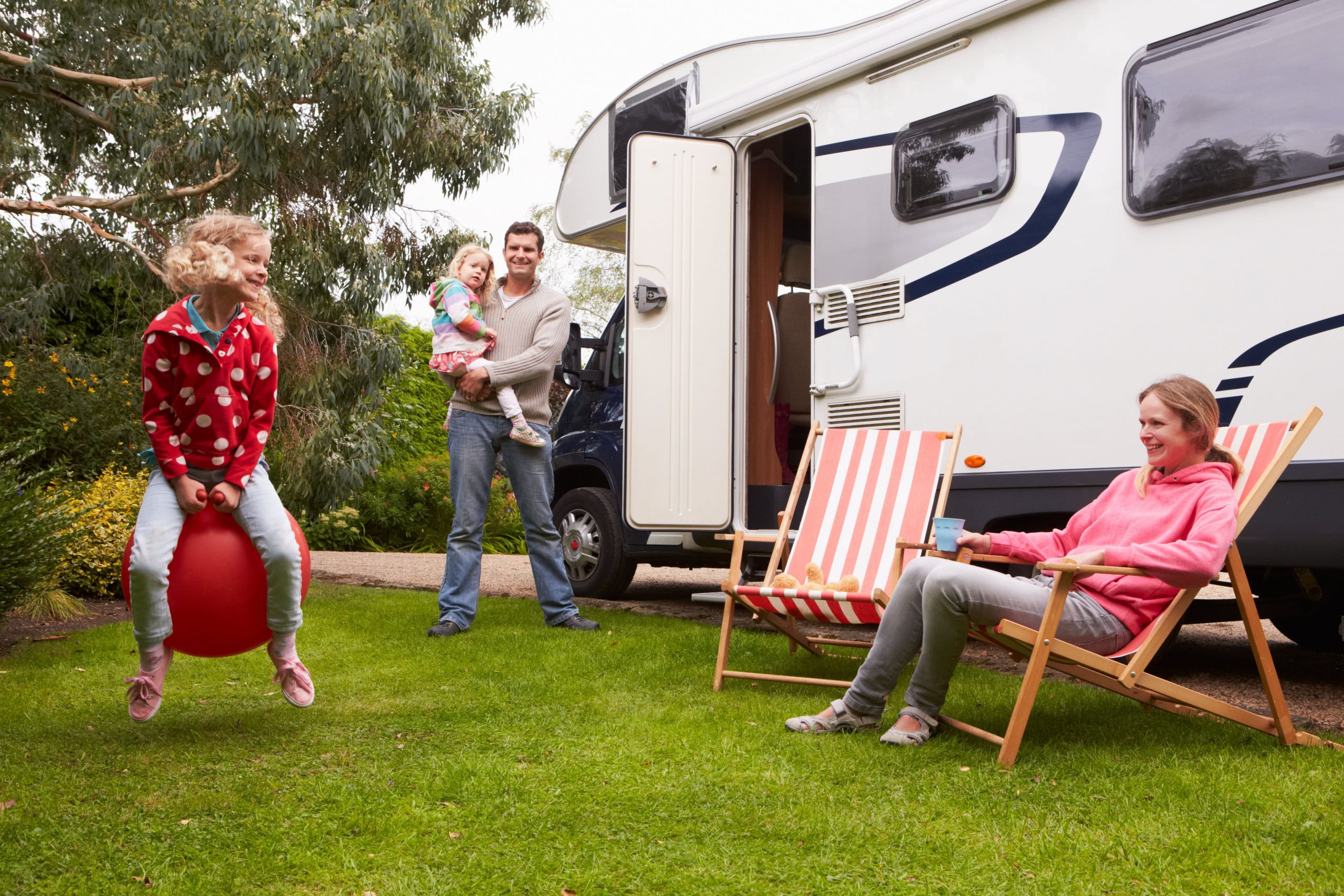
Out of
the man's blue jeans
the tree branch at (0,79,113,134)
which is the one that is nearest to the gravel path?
the man's blue jeans

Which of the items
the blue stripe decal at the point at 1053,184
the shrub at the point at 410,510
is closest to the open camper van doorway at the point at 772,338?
the blue stripe decal at the point at 1053,184

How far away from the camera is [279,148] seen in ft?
25.1

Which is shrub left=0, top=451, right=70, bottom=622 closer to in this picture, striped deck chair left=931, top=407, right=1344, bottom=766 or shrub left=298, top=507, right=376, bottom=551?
striped deck chair left=931, top=407, right=1344, bottom=766

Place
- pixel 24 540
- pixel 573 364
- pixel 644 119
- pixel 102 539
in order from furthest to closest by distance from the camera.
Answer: pixel 573 364
pixel 644 119
pixel 102 539
pixel 24 540

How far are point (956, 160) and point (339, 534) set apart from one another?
29.3 ft

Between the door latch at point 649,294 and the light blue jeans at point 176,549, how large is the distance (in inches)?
108

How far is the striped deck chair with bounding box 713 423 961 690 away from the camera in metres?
3.78

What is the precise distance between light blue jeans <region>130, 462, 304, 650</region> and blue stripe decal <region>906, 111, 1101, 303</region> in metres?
2.67

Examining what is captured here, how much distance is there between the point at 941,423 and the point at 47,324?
7.28 m

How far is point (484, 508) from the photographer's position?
4.91 m

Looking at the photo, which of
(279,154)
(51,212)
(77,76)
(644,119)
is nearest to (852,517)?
(644,119)

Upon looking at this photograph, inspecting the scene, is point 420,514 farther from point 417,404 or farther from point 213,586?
point 213,586

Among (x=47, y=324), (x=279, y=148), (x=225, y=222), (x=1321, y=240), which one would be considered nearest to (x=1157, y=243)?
(x=1321, y=240)

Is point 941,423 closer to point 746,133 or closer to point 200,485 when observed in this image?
point 746,133
